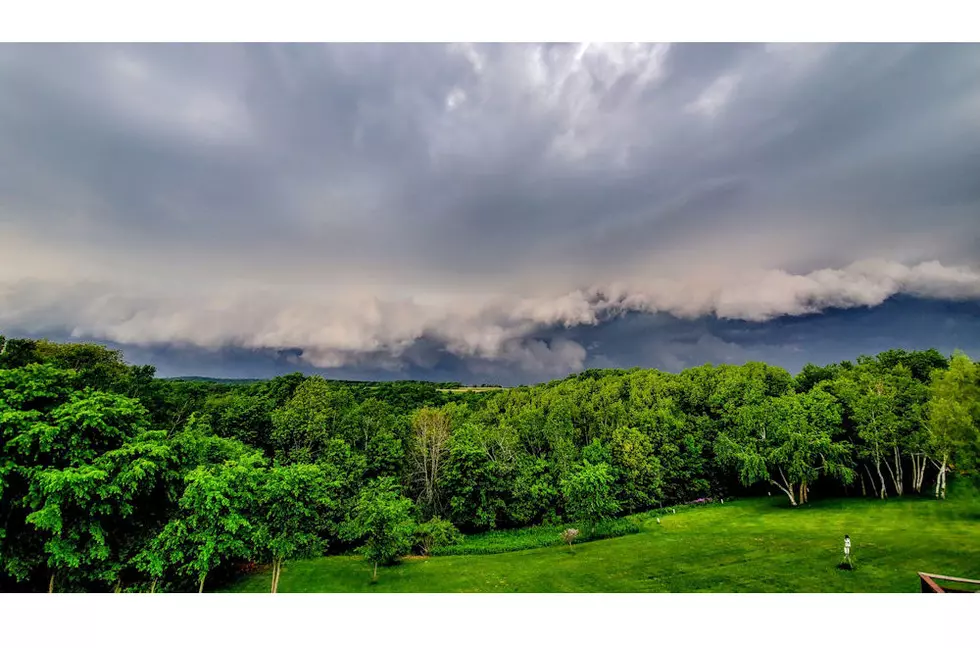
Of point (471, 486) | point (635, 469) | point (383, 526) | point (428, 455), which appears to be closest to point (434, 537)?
point (471, 486)

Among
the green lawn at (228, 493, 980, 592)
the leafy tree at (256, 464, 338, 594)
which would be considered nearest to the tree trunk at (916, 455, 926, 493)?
the green lawn at (228, 493, 980, 592)

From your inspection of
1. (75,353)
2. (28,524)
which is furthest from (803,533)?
(75,353)

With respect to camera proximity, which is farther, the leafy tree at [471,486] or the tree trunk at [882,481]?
the leafy tree at [471,486]

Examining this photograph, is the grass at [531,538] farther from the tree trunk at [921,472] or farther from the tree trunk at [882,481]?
the tree trunk at [921,472]

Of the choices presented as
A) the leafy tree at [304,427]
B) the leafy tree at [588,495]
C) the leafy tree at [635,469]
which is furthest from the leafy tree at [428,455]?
the leafy tree at [635,469]

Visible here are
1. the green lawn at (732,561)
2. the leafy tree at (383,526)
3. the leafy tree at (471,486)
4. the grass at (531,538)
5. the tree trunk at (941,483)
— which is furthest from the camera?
the leafy tree at (471,486)

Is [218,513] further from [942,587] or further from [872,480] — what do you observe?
[872,480]
